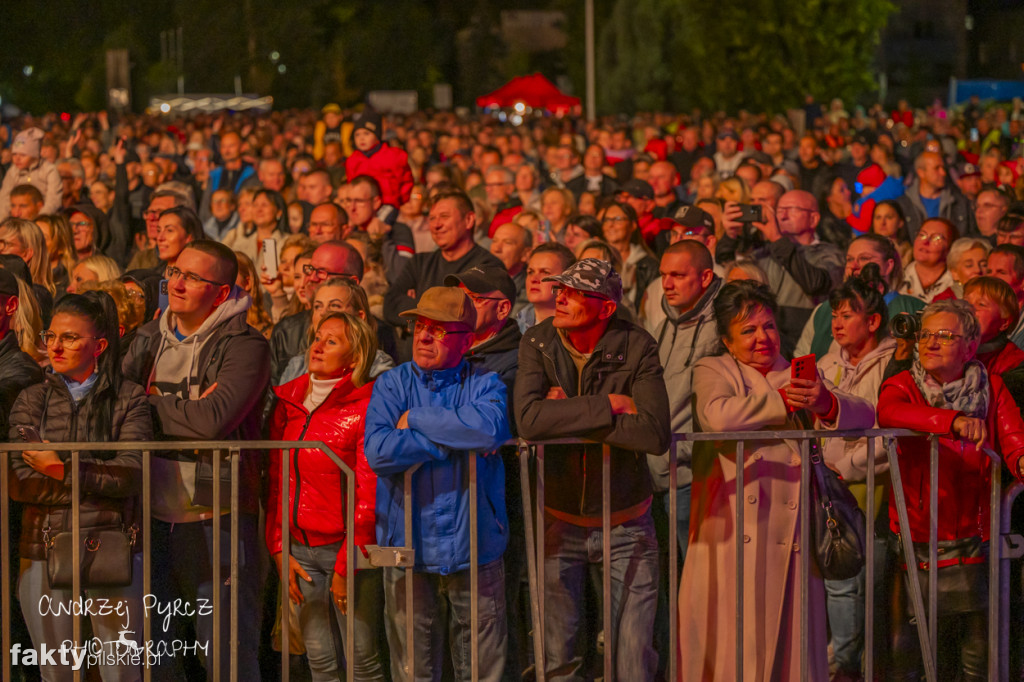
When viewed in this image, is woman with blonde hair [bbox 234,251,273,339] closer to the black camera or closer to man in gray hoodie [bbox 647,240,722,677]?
man in gray hoodie [bbox 647,240,722,677]

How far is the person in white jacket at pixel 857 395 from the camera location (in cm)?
574

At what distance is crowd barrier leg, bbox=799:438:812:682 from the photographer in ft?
17.0

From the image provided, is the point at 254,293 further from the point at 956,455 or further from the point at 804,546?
the point at 956,455

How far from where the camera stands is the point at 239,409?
530cm

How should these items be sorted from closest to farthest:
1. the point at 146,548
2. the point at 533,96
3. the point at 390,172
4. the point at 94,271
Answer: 1. the point at 146,548
2. the point at 94,271
3. the point at 390,172
4. the point at 533,96

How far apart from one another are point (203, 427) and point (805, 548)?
91.6 inches

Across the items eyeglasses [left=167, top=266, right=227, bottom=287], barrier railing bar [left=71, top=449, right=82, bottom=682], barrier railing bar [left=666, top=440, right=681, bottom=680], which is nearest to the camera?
barrier railing bar [left=71, top=449, right=82, bottom=682]

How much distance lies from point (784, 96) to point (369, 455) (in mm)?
40235

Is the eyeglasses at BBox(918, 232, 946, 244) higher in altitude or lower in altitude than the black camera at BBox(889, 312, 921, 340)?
higher

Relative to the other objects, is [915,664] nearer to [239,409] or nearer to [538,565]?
[538,565]

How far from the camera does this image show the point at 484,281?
6141 millimetres

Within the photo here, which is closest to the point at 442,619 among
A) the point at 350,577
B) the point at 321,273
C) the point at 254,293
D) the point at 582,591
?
the point at 350,577

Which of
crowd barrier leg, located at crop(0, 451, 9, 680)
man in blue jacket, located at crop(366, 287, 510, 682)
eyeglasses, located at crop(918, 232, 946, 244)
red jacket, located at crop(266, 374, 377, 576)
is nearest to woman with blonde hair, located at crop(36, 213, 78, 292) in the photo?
red jacket, located at crop(266, 374, 377, 576)

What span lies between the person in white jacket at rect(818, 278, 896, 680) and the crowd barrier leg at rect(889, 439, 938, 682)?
0.43ft
